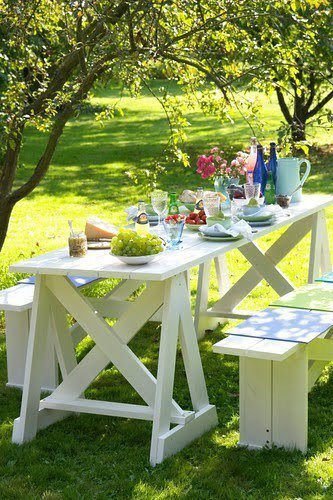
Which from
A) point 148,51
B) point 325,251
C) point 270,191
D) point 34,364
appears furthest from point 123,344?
point 325,251

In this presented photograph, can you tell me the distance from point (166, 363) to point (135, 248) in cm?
53

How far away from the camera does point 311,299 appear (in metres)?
4.74

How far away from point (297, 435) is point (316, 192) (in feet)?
24.2

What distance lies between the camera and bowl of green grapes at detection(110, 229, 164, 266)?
4.09 m

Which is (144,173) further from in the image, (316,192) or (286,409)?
(316,192)

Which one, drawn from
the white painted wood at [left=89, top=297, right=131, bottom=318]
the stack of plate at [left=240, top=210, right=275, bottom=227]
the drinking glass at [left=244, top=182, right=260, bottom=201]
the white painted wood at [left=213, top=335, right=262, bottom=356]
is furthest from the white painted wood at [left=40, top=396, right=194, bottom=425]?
the drinking glass at [left=244, top=182, right=260, bottom=201]

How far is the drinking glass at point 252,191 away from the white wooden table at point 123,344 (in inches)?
28.7

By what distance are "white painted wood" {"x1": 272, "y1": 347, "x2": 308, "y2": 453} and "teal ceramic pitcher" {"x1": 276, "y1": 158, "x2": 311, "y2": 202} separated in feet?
6.26

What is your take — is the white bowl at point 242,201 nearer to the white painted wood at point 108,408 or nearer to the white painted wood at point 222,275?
the white painted wood at point 222,275

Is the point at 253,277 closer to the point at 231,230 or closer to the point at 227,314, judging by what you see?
the point at 227,314

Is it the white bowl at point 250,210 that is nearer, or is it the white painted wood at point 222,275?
the white bowl at point 250,210

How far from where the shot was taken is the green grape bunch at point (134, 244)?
162 inches

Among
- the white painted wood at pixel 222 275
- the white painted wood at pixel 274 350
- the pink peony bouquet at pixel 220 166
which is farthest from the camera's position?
the white painted wood at pixel 222 275

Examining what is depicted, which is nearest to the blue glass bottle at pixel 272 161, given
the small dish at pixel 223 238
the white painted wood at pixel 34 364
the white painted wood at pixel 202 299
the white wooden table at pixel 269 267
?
Answer: the white wooden table at pixel 269 267
